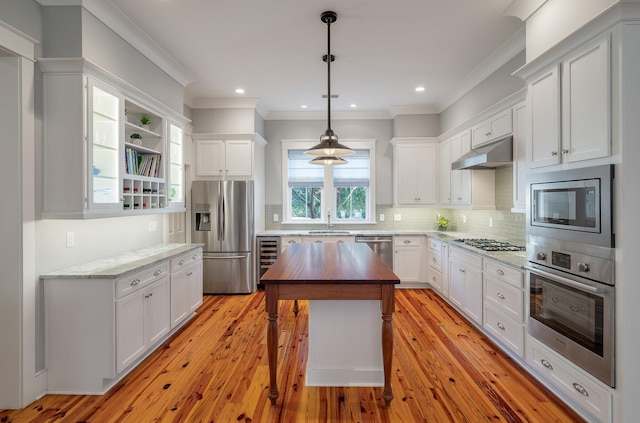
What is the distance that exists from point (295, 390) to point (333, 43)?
10.7ft

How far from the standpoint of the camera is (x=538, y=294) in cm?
239

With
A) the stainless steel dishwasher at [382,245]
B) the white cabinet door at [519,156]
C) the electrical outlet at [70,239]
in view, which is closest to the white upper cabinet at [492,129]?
the white cabinet door at [519,156]

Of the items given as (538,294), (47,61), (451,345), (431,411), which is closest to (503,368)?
(451,345)

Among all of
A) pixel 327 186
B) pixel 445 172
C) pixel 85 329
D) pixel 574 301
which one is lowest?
pixel 85 329

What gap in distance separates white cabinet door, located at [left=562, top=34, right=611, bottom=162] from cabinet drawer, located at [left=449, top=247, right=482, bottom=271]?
1493mm

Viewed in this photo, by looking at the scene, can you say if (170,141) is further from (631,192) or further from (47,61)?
(631,192)

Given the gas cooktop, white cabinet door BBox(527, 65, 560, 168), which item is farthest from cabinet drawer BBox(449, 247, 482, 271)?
white cabinet door BBox(527, 65, 560, 168)

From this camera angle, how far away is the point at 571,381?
2.08 metres

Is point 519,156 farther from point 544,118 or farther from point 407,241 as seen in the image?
point 407,241

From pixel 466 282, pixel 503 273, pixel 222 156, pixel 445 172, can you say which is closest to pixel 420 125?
pixel 445 172

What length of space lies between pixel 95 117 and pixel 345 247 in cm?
264

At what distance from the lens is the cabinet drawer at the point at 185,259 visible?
331 centimetres

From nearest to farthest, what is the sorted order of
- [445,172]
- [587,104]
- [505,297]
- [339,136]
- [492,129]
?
1. [587,104]
2. [505,297]
3. [492,129]
4. [445,172]
5. [339,136]

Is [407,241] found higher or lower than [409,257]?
higher
